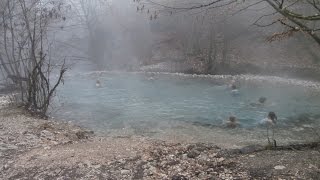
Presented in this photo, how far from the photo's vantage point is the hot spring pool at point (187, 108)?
41.6 ft

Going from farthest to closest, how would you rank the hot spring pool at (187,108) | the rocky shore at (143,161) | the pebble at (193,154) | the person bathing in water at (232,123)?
1. the person bathing in water at (232,123)
2. the hot spring pool at (187,108)
3. the pebble at (193,154)
4. the rocky shore at (143,161)

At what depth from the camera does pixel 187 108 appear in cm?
1656

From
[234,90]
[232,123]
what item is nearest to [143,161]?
[232,123]

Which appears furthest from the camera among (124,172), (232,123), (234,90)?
(234,90)

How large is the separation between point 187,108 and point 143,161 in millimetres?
8470

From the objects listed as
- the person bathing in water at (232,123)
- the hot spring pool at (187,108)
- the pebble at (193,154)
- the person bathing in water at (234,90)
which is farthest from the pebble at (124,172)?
the person bathing in water at (234,90)

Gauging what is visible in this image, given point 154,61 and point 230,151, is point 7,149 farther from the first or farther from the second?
point 154,61

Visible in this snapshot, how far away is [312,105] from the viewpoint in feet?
54.7

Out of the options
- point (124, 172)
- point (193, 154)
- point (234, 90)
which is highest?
point (234, 90)

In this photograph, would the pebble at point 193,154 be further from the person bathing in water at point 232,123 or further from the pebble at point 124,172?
the person bathing in water at point 232,123

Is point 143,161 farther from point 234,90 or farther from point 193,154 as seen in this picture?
point 234,90

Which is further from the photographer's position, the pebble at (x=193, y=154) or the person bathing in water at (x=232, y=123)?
the person bathing in water at (x=232, y=123)

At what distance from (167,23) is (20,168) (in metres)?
25.2

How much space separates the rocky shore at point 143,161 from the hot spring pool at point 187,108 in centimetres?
253
